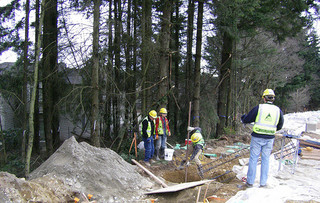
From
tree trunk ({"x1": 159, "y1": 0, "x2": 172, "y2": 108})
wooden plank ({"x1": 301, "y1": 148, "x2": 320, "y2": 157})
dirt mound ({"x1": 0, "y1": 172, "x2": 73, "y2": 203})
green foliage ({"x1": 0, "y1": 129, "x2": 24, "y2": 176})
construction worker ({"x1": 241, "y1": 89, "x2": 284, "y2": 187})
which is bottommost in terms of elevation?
green foliage ({"x1": 0, "y1": 129, "x2": 24, "y2": 176})

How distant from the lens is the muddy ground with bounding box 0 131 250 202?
360 centimetres

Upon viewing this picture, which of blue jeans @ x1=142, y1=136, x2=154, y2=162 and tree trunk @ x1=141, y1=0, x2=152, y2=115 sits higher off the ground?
tree trunk @ x1=141, y1=0, x2=152, y2=115

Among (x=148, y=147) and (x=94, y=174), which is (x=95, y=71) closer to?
(x=148, y=147)

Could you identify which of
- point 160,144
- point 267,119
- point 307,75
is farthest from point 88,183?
point 307,75

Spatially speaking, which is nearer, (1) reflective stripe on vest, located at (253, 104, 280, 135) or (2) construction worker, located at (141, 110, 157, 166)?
(1) reflective stripe on vest, located at (253, 104, 280, 135)

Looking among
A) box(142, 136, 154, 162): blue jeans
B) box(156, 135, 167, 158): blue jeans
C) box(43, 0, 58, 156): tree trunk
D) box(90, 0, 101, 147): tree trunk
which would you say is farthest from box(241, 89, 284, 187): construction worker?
box(43, 0, 58, 156): tree trunk

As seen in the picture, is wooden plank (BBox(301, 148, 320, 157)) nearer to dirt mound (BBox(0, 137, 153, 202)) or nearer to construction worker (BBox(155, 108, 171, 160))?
construction worker (BBox(155, 108, 171, 160))

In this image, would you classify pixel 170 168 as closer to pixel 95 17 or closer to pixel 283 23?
pixel 95 17

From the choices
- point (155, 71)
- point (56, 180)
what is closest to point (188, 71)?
point (155, 71)

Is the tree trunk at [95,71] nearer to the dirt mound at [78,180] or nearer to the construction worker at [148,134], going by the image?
the construction worker at [148,134]

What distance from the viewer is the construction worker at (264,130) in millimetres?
4816

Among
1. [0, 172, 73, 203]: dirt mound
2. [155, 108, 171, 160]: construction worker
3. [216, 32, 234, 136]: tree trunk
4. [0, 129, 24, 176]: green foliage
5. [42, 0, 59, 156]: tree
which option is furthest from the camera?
[216, 32, 234, 136]: tree trunk

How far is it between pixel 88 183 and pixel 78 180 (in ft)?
Answer: 0.68

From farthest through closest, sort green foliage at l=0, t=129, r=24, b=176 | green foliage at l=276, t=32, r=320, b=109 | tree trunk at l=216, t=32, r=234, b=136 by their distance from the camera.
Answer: green foliage at l=276, t=32, r=320, b=109 → tree trunk at l=216, t=32, r=234, b=136 → green foliage at l=0, t=129, r=24, b=176
